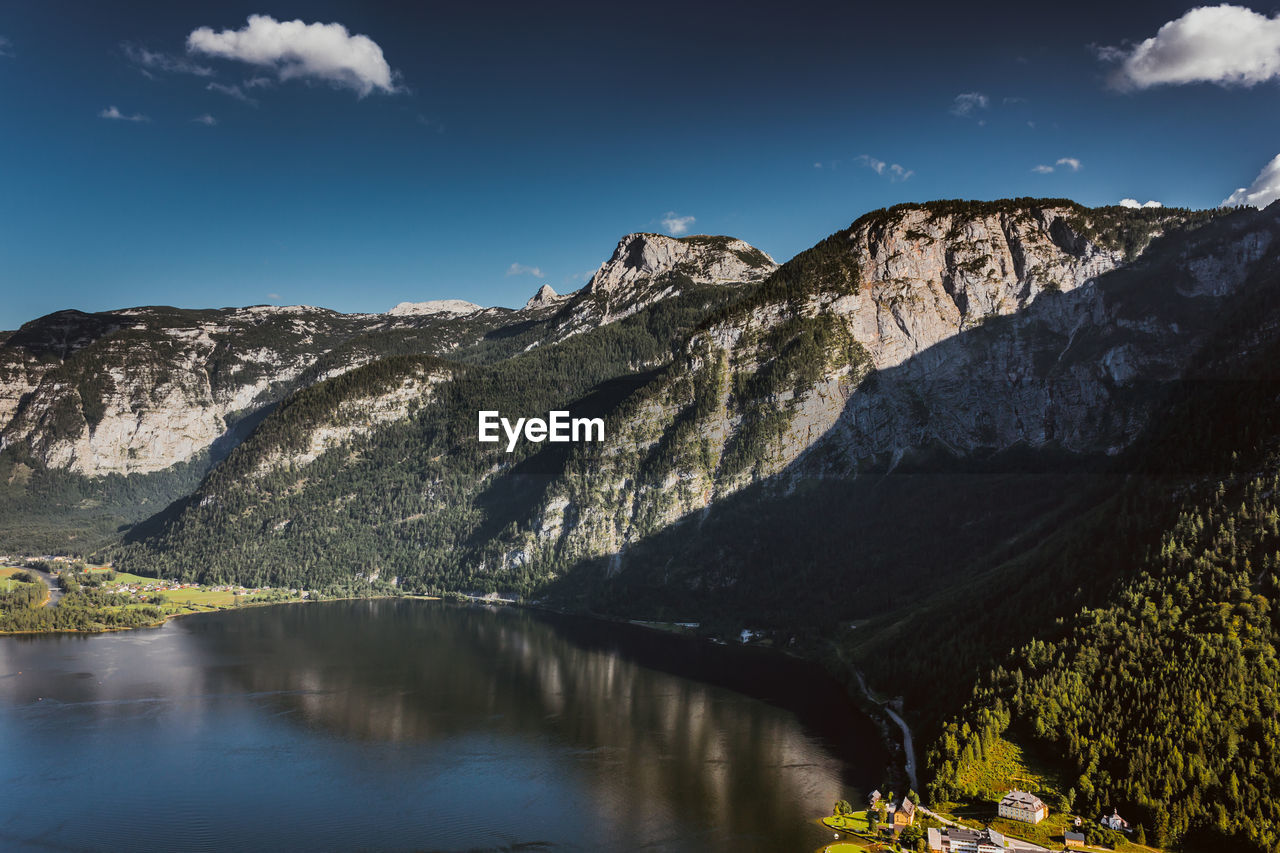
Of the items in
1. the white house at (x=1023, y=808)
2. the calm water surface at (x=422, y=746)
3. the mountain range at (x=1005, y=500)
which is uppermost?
the mountain range at (x=1005, y=500)

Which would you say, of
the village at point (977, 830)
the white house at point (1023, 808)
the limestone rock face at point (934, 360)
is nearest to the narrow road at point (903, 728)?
the village at point (977, 830)

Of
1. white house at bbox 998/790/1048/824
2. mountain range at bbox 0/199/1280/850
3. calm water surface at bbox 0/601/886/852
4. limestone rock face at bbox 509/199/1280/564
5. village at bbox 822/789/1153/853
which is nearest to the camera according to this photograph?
village at bbox 822/789/1153/853

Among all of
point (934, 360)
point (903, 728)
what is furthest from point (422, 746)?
point (934, 360)

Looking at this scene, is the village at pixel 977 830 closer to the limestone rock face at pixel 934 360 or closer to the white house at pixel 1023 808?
the white house at pixel 1023 808

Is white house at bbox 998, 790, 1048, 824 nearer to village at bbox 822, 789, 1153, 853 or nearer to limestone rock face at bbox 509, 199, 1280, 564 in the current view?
village at bbox 822, 789, 1153, 853

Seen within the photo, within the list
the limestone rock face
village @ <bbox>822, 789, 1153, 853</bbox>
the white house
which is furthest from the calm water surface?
the limestone rock face

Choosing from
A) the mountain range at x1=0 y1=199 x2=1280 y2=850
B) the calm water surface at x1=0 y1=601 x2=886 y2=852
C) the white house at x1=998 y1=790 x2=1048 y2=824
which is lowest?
the calm water surface at x1=0 y1=601 x2=886 y2=852

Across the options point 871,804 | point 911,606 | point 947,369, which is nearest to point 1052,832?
point 871,804
